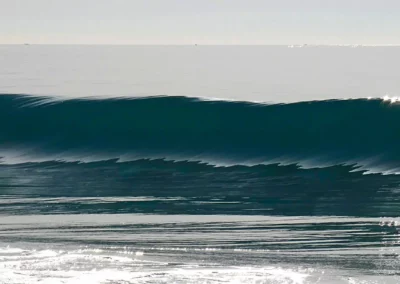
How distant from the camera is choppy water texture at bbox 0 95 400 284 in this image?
9953 mm

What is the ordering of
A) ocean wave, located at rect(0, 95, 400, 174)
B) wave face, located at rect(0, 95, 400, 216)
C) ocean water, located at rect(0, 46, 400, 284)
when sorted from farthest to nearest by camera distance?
1. ocean wave, located at rect(0, 95, 400, 174)
2. wave face, located at rect(0, 95, 400, 216)
3. ocean water, located at rect(0, 46, 400, 284)

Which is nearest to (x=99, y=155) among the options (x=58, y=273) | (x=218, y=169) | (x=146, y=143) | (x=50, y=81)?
(x=146, y=143)

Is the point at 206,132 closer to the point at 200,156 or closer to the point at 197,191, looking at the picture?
the point at 200,156

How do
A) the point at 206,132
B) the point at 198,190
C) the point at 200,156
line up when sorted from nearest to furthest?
the point at 198,190
the point at 200,156
the point at 206,132

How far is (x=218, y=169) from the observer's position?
18.5 m

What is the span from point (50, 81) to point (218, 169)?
954 inches

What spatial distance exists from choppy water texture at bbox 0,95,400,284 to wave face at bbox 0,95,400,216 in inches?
1.8

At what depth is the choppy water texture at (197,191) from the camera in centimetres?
995

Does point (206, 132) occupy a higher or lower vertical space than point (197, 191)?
higher

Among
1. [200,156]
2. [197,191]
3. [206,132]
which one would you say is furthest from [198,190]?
[206,132]

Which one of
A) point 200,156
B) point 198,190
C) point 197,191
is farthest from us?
point 200,156

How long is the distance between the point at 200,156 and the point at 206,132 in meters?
Answer: 1.88

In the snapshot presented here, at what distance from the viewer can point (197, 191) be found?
1542 centimetres

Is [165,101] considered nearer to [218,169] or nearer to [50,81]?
[218,169]
